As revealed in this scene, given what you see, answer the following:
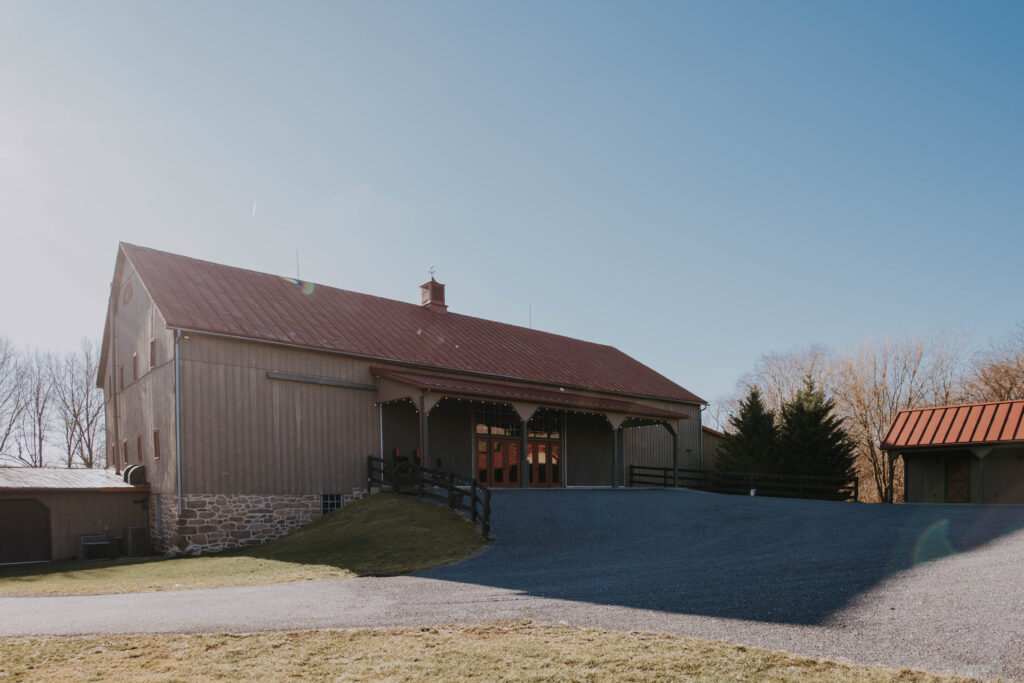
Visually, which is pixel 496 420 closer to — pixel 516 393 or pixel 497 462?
pixel 497 462

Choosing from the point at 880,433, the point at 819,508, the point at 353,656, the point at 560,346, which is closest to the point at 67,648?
the point at 353,656

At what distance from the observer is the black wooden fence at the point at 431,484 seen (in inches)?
646

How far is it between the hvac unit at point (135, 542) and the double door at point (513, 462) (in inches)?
361

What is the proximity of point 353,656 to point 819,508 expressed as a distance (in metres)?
16.4

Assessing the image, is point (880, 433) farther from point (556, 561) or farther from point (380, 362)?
point (556, 561)

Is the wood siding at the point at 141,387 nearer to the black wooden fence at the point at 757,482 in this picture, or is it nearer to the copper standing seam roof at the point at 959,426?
the black wooden fence at the point at 757,482

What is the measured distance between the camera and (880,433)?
40500mm

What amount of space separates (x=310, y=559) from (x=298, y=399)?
609 cm

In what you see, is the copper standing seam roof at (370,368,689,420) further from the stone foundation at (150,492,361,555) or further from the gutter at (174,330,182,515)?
the gutter at (174,330,182,515)

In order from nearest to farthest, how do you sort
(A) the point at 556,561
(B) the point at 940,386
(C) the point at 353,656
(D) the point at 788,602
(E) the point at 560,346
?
(C) the point at 353,656 → (D) the point at 788,602 → (A) the point at 556,561 → (E) the point at 560,346 → (B) the point at 940,386

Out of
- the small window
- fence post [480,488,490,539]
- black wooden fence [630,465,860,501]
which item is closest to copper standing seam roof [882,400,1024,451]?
black wooden fence [630,465,860,501]

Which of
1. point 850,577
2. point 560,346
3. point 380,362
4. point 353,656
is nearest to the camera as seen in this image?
point 353,656

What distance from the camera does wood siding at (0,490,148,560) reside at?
60.6ft

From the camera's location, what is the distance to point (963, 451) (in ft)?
84.5
